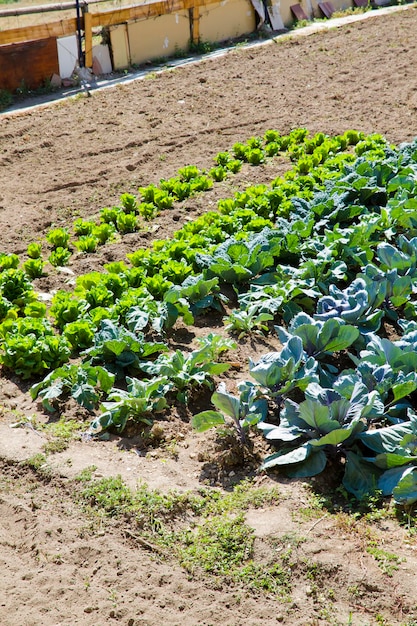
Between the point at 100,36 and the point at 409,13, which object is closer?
the point at 100,36

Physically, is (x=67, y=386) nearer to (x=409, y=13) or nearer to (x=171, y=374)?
(x=171, y=374)

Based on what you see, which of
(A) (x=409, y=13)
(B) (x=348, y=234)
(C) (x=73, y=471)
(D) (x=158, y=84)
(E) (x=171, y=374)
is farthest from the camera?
(A) (x=409, y=13)

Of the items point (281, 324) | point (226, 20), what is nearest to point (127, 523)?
point (281, 324)

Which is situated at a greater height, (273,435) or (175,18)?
(175,18)

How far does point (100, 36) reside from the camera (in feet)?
44.3

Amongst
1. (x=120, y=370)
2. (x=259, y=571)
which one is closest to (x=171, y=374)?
(x=120, y=370)

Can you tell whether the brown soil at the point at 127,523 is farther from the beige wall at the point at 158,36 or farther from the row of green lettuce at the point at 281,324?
the beige wall at the point at 158,36

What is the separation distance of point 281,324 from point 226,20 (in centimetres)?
1107

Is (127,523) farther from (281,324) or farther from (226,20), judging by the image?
(226,20)

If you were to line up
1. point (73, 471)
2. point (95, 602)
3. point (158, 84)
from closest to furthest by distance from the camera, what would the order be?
point (95, 602) → point (73, 471) → point (158, 84)

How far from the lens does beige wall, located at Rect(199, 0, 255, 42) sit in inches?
581

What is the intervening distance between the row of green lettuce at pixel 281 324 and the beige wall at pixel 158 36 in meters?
6.76

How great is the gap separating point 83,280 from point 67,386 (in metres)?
1.43

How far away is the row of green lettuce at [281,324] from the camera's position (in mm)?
4324
